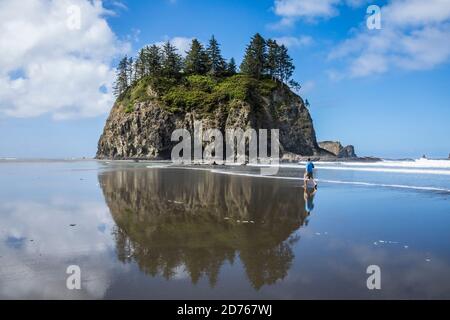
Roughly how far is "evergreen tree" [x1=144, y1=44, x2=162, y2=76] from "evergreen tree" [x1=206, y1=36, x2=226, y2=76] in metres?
15.0

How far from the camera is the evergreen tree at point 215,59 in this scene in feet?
349

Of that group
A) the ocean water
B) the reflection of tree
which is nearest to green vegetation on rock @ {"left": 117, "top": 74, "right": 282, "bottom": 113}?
the reflection of tree

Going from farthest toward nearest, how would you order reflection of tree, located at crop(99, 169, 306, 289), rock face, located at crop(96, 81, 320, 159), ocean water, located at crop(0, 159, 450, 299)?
rock face, located at crop(96, 81, 320, 159) < reflection of tree, located at crop(99, 169, 306, 289) < ocean water, located at crop(0, 159, 450, 299)

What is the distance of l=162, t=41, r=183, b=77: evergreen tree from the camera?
102450 millimetres

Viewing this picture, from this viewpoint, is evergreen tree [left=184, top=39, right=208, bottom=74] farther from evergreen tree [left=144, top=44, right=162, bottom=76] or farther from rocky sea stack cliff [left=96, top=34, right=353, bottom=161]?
evergreen tree [left=144, top=44, right=162, bottom=76]

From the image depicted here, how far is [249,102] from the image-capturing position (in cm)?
8138

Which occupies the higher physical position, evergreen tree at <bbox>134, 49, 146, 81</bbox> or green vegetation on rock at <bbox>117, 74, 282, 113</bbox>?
evergreen tree at <bbox>134, 49, 146, 81</bbox>

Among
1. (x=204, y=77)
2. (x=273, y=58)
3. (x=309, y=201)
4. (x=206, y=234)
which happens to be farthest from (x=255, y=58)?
(x=206, y=234)

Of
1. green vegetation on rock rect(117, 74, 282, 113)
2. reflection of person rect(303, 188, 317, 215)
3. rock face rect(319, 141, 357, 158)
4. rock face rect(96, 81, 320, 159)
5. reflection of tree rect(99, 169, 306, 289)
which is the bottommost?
reflection of person rect(303, 188, 317, 215)

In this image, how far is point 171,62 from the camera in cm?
10494

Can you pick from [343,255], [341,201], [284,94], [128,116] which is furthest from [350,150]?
[343,255]
